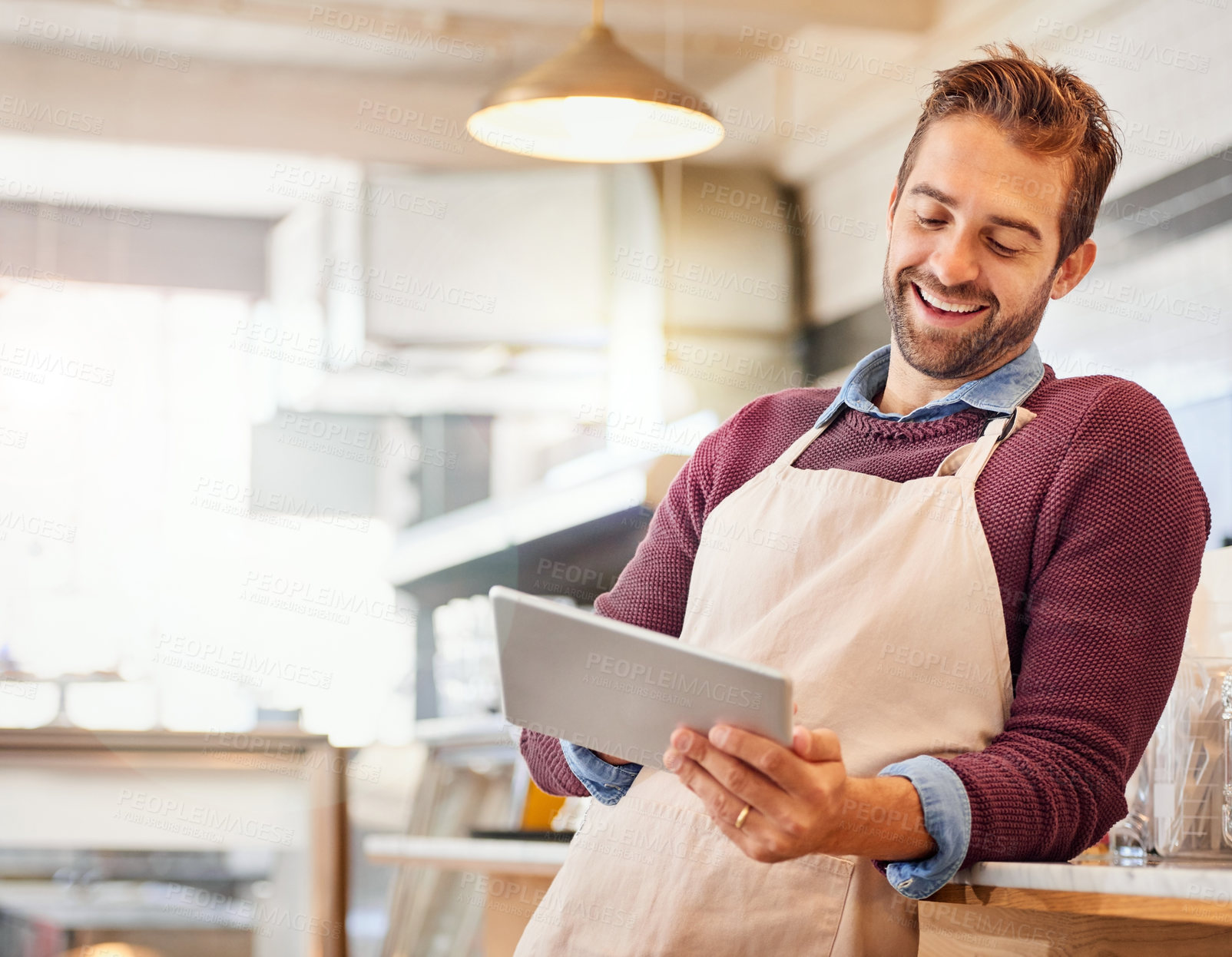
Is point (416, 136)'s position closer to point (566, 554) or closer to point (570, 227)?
point (570, 227)

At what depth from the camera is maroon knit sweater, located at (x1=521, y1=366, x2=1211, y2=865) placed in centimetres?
105

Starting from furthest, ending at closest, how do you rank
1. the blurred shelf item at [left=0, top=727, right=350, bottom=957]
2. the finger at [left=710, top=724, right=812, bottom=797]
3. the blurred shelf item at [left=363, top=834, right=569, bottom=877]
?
the blurred shelf item at [left=0, top=727, right=350, bottom=957] < the blurred shelf item at [left=363, top=834, right=569, bottom=877] < the finger at [left=710, top=724, right=812, bottom=797]

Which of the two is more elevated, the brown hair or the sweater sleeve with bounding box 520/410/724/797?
the brown hair

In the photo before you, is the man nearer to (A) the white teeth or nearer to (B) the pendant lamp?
(A) the white teeth

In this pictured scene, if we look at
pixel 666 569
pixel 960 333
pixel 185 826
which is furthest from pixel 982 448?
pixel 185 826

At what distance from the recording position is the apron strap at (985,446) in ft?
4.01

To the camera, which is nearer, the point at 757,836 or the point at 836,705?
the point at 757,836

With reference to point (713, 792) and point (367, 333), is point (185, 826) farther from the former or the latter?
point (713, 792)

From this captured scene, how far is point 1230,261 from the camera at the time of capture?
2.68m

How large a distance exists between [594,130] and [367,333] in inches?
91.1

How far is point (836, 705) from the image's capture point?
1.16 metres

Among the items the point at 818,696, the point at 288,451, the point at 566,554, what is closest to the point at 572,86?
the point at 818,696

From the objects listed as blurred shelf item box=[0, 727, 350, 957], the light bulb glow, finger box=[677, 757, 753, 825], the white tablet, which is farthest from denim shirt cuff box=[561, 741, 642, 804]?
blurred shelf item box=[0, 727, 350, 957]

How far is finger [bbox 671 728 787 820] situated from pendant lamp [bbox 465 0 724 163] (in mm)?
1651
